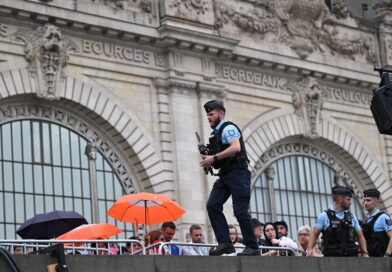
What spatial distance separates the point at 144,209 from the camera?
2327cm

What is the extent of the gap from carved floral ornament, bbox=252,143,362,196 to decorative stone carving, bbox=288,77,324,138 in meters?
0.76

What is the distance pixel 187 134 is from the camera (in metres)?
34.1

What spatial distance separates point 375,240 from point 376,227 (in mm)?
249

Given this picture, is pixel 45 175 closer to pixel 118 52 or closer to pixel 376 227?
pixel 118 52

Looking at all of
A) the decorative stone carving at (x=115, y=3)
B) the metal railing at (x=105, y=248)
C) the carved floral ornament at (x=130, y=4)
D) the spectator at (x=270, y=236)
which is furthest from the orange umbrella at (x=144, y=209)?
the decorative stone carving at (x=115, y=3)

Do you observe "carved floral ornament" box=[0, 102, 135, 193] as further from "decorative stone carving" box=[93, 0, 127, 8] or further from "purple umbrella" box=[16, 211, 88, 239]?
"purple umbrella" box=[16, 211, 88, 239]

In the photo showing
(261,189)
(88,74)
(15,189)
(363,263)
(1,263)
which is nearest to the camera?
(1,263)

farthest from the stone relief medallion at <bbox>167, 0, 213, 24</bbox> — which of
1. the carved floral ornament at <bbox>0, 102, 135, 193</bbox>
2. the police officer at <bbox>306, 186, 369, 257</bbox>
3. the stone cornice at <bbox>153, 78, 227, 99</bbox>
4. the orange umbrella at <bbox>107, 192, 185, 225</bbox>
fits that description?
the police officer at <bbox>306, 186, 369, 257</bbox>

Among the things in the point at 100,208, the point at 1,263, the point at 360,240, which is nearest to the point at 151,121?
the point at 100,208

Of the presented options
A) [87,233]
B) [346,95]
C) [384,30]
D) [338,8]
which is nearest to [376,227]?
[87,233]

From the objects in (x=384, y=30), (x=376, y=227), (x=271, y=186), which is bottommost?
(x=376, y=227)

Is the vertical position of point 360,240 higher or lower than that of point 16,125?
lower

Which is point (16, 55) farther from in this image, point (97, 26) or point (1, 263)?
point (1, 263)

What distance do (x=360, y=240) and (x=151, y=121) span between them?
16845mm
